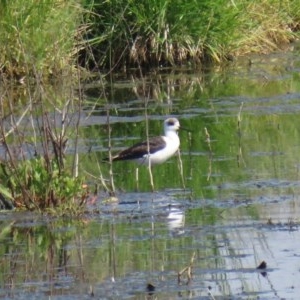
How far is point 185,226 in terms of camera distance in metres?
8.62

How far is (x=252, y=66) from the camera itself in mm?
18938

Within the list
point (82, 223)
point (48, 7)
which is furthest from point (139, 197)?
point (48, 7)

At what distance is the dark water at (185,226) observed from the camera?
7023mm

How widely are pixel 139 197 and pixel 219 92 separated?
22.0 ft

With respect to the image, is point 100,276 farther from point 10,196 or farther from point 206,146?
point 206,146

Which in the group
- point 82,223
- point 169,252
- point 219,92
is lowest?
point 169,252

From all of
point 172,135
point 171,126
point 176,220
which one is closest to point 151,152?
point 172,135

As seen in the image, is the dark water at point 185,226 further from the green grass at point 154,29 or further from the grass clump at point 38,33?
the green grass at point 154,29

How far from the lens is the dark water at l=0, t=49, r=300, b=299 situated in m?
7.02

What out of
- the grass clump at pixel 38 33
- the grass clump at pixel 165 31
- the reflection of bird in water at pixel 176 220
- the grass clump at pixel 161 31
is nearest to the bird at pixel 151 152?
the reflection of bird in water at pixel 176 220

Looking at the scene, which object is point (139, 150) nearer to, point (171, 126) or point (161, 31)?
point (171, 126)

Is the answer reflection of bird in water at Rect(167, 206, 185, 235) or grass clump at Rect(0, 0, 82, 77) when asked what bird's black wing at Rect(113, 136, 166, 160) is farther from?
grass clump at Rect(0, 0, 82, 77)

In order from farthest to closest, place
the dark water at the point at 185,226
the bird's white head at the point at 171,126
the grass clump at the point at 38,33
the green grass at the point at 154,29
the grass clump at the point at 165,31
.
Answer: the grass clump at the point at 165,31 → the green grass at the point at 154,29 → the grass clump at the point at 38,33 → the bird's white head at the point at 171,126 → the dark water at the point at 185,226

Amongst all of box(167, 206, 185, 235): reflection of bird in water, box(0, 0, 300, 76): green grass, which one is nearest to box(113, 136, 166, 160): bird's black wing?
box(167, 206, 185, 235): reflection of bird in water
